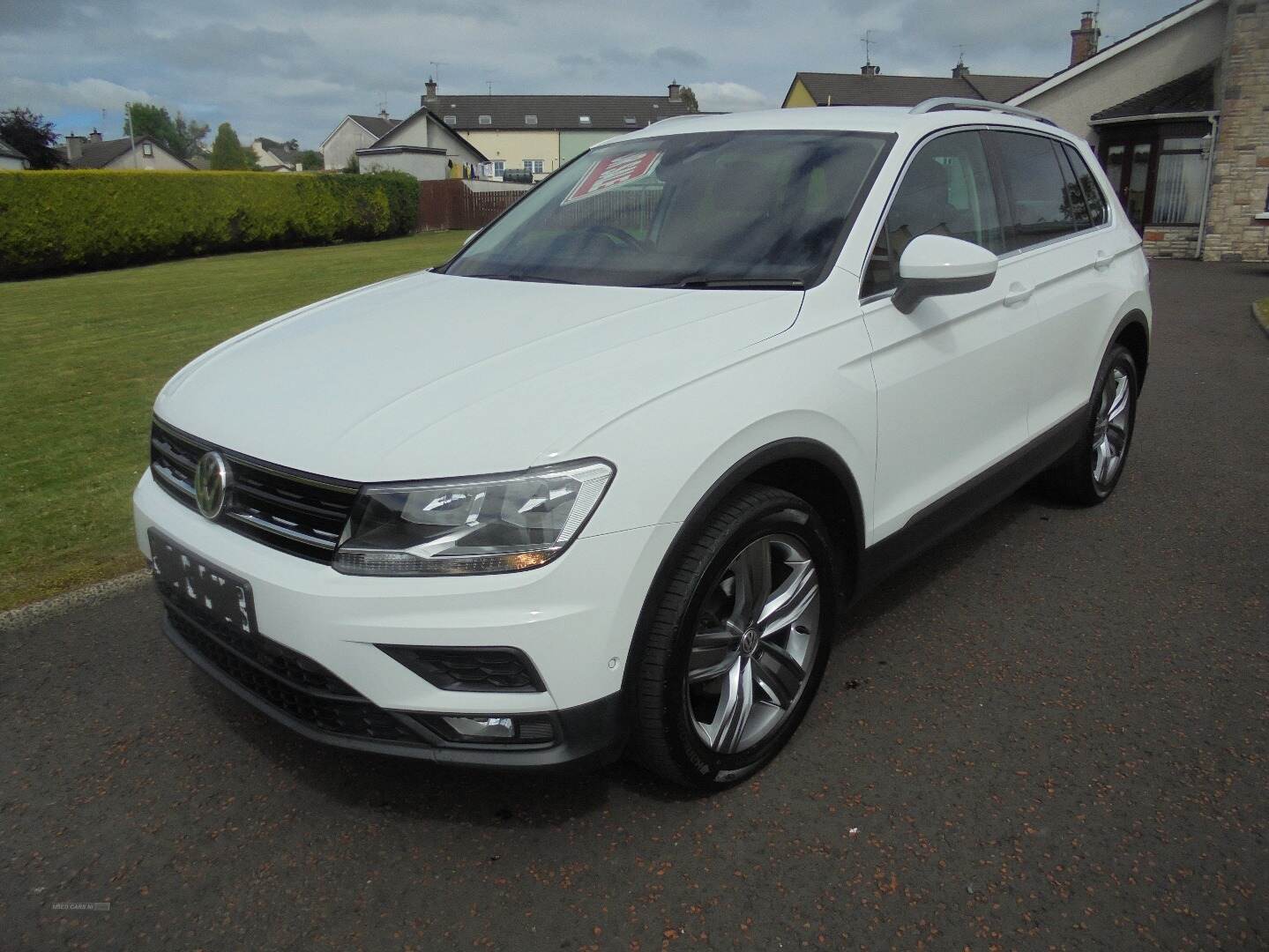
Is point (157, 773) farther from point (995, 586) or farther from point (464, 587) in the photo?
point (995, 586)

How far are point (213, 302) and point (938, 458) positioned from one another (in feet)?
44.5

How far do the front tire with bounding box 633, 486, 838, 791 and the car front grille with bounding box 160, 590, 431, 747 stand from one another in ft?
1.90

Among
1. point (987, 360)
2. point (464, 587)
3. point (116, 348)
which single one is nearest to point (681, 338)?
point (464, 587)

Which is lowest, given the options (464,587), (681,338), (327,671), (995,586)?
(995,586)

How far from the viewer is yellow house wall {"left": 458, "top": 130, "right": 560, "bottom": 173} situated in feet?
286

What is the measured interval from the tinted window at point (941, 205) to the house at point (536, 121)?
8580 cm

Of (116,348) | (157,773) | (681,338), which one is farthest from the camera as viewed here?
(116,348)

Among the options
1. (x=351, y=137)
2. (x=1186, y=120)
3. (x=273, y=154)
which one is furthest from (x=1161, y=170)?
(x=273, y=154)

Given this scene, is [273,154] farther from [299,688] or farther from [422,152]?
[299,688]

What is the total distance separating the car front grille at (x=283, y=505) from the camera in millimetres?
2260

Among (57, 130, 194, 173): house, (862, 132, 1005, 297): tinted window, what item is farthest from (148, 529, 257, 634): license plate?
(57, 130, 194, 173): house

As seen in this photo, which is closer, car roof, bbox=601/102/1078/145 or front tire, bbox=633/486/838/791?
front tire, bbox=633/486/838/791

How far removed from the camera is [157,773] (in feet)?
9.46

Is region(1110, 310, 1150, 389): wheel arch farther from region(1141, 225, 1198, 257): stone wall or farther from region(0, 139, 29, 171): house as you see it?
region(0, 139, 29, 171): house
